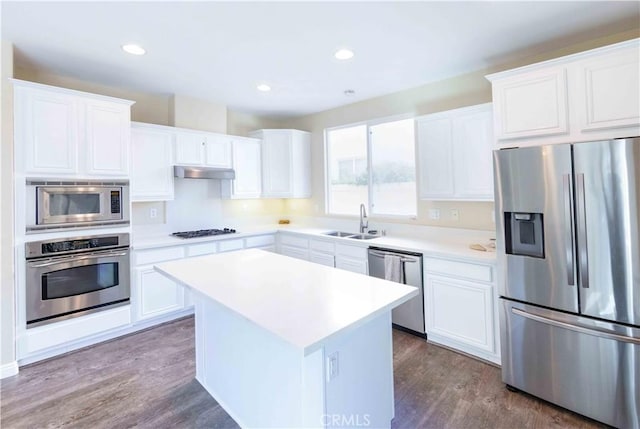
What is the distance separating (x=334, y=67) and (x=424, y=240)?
79.5 inches

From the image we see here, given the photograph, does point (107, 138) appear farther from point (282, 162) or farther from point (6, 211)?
point (282, 162)

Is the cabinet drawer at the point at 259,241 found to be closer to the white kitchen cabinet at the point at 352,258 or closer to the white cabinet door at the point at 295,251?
the white cabinet door at the point at 295,251

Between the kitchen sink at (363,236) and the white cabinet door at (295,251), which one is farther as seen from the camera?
the white cabinet door at (295,251)

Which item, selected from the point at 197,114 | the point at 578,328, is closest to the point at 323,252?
the point at 197,114

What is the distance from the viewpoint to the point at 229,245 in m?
3.93

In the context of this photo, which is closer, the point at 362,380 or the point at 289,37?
the point at 362,380

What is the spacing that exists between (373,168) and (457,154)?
1.31 meters

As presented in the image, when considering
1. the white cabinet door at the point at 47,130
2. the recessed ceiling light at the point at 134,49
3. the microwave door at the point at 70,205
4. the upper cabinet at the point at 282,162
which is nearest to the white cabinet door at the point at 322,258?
→ the upper cabinet at the point at 282,162

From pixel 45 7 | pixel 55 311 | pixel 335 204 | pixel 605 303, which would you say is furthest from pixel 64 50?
pixel 605 303

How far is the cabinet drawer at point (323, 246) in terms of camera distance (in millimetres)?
3795

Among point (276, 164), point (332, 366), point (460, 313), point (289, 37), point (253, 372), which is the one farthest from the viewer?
A: point (276, 164)

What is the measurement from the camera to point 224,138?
419cm

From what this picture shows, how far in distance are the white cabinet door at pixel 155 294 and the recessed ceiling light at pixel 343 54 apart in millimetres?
2766
